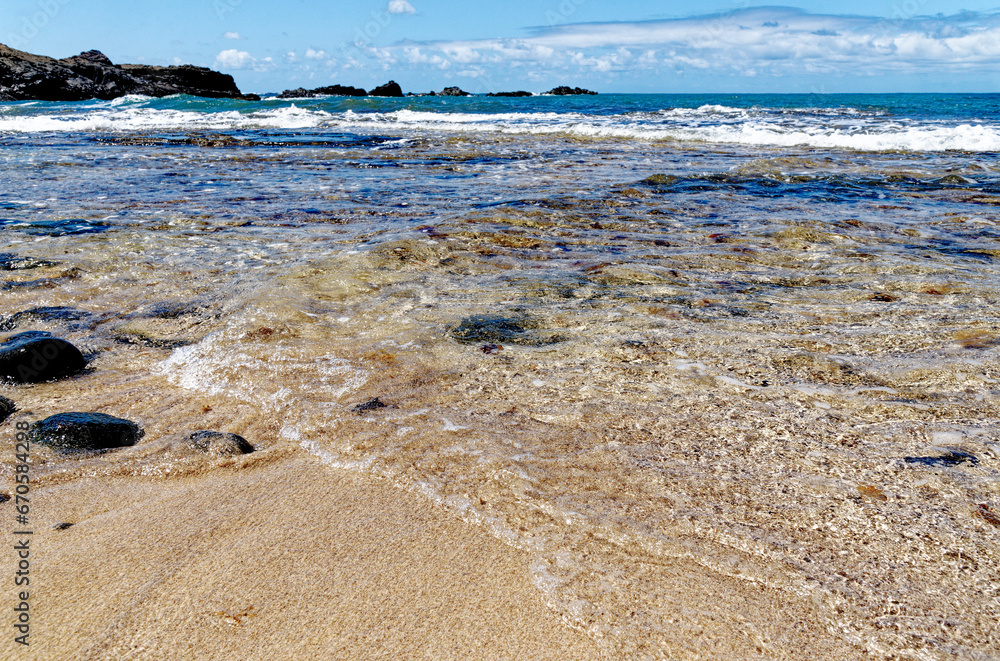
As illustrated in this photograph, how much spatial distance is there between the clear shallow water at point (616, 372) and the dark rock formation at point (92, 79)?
4543cm

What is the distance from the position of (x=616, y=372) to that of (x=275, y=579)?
5.73 ft

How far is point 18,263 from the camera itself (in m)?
4.85

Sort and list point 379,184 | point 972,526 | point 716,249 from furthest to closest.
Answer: point 379,184 < point 716,249 < point 972,526

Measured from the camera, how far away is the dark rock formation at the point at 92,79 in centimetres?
4219

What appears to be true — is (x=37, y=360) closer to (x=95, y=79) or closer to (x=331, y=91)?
(x=95, y=79)

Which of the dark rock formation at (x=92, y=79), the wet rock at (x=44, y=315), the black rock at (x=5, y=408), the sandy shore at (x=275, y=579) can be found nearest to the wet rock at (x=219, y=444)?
the sandy shore at (x=275, y=579)

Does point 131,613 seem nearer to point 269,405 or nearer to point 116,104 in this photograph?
point 269,405

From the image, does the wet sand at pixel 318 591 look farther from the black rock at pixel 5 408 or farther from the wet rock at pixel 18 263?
the wet rock at pixel 18 263

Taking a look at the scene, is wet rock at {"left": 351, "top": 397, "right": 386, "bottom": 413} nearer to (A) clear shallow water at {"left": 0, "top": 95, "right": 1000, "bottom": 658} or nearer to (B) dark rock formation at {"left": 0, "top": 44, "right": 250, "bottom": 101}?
(A) clear shallow water at {"left": 0, "top": 95, "right": 1000, "bottom": 658}

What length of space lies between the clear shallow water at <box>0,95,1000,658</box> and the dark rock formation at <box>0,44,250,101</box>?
45.4 m

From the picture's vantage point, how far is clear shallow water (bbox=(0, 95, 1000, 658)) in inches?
65.6

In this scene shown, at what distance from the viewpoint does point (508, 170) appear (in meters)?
11.0

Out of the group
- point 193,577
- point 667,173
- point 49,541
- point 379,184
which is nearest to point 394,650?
point 193,577

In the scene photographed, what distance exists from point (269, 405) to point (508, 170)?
Result: 8.88 m
